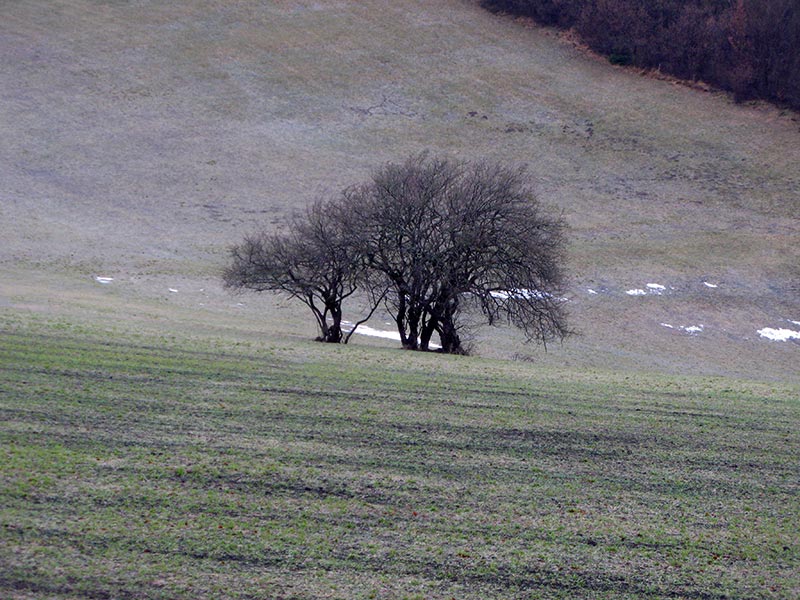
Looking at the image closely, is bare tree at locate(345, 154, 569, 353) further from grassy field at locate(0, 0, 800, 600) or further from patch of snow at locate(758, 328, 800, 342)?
patch of snow at locate(758, 328, 800, 342)

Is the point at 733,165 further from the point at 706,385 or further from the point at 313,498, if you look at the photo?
the point at 313,498

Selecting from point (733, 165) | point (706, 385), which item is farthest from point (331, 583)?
point (733, 165)

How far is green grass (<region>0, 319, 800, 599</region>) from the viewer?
8.79 metres

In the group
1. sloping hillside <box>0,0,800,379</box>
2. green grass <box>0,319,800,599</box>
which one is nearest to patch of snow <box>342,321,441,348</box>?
sloping hillside <box>0,0,800,379</box>

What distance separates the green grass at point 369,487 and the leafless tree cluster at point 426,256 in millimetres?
8189

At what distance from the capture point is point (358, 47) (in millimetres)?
72938

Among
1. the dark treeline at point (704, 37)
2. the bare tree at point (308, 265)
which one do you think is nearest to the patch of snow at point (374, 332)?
the bare tree at point (308, 265)

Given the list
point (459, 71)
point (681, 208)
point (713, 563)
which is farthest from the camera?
point (459, 71)

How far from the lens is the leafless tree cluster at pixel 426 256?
2552 centimetres

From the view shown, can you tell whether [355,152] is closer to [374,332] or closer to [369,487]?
[374,332]

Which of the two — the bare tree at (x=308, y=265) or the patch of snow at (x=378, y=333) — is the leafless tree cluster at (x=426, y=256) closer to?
the bare tree at (x=308, y=265)

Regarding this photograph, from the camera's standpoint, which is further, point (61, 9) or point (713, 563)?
point (61, 9)

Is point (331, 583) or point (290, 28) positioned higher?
point (290, 28)

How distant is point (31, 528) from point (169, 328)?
52.9ft
